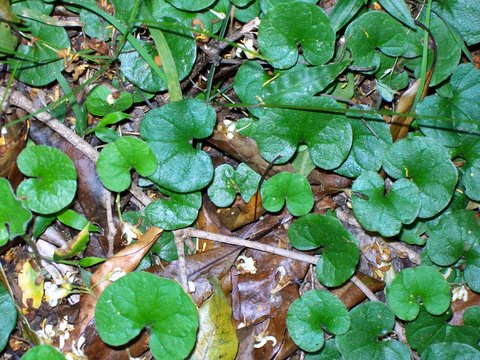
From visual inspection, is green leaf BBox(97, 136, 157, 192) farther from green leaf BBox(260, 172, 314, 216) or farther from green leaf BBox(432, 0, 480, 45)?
green leaf BBox(432, 0, 480, 45)

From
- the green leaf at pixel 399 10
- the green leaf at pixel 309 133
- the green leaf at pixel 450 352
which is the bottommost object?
the green leaf at pixel 450 352

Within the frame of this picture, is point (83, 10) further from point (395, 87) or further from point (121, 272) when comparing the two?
point (395, 87)

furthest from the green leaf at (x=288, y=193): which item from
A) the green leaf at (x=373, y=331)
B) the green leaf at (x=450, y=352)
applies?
the green leaf at (x=450, y=352)

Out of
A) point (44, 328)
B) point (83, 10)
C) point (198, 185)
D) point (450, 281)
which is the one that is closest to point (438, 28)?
point (450, 281)

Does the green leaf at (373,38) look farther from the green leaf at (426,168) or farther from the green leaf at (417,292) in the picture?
the green leaf at (417,292)

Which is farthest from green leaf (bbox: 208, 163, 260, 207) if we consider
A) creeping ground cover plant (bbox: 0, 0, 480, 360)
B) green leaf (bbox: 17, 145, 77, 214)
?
green leaf (bbox: 17, 145, 77, 214)

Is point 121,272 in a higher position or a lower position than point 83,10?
lower

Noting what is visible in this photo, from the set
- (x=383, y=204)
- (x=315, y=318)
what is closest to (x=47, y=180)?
(x=315, y=318)
